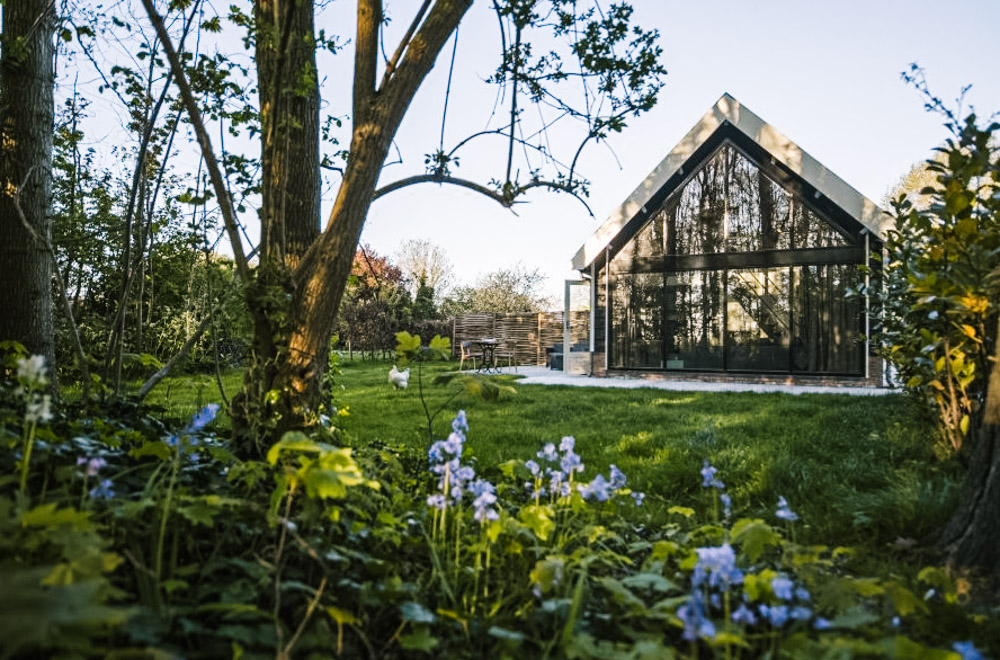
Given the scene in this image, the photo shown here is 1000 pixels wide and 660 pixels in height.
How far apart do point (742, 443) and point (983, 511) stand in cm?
276

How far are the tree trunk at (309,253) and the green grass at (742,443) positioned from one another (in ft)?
2.34

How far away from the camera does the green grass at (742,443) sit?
99.0 inches

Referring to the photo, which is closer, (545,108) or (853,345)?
(545,108)

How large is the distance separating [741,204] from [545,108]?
948 cm

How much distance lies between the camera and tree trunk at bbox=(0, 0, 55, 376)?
11.7 feet

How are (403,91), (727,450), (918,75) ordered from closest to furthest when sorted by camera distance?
(403,91), (918,75), (727,450)

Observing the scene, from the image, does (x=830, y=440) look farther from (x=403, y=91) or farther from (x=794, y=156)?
(x=794, y=156)

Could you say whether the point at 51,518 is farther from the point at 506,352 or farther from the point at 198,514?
the point at 506,352

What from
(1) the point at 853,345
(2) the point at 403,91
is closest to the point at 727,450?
(2) the point at 403,91

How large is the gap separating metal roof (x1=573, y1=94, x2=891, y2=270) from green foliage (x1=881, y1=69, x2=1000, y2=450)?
7.33 meters

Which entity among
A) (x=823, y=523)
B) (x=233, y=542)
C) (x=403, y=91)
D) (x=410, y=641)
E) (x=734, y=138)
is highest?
(x=734, y=138)

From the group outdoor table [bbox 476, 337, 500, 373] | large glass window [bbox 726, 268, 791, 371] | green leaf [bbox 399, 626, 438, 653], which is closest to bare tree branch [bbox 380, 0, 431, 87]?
green leaf [bbox 399, 626, 438, 653]

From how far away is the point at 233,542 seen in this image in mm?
1445

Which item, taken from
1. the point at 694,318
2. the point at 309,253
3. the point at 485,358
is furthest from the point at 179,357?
the point at 485,358
